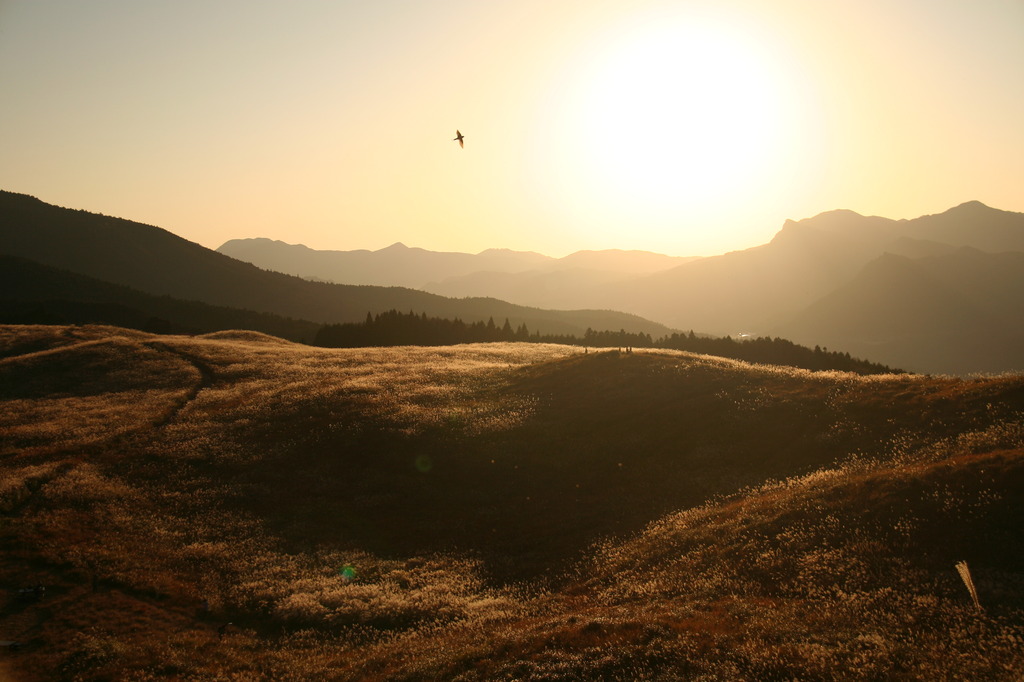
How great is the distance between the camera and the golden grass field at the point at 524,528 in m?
17.1

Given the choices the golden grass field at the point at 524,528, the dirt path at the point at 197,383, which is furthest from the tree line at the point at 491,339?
the golden grass field at the point at 524,528

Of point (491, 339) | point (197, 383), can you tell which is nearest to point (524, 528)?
point (197, 383)

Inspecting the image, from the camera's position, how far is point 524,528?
1286 inches

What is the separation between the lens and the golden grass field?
17.1m

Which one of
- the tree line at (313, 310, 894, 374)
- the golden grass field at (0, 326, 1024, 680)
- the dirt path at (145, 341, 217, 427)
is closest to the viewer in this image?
the golden grass field at (0, 326, 1024, 680)

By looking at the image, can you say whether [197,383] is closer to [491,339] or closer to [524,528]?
[524,528]

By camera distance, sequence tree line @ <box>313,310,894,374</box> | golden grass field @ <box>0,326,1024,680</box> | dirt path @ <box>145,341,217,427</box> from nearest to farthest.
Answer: golden grass field @ <box>0,326,1024,680</box>
dirt path @ <box>145,341,217,427</box>
tree line @ <box>313,310,894,374</box>

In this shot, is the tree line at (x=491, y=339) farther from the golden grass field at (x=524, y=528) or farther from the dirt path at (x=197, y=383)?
the golden grass field at (x=524, y=528)

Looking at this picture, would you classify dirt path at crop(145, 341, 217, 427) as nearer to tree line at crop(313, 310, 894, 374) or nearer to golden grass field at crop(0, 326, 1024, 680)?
golden grass field at crop(0, 326, 1024, 680)

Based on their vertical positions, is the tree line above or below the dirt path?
above

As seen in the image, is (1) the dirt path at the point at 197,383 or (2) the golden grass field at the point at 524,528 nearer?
(2) the golden grass field at the point at 524,528

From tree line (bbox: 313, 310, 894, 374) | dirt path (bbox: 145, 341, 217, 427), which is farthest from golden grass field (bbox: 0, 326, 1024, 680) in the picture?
tree line (bbox: 313, 310, 894, 374)

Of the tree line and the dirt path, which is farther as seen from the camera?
the tree line

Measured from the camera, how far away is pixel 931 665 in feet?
45.4
